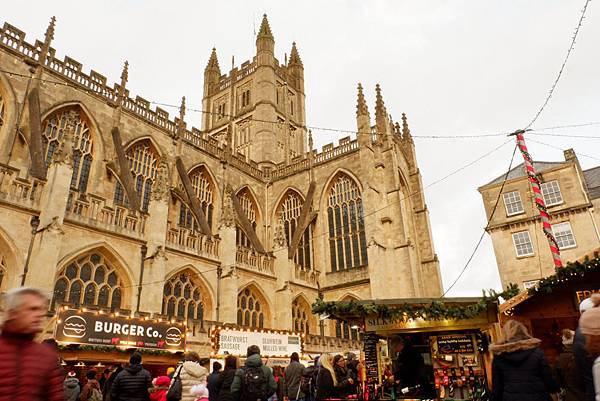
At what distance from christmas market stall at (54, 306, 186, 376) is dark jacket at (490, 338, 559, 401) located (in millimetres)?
10352

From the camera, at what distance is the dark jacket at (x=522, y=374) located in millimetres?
3541

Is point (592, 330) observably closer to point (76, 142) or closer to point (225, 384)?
point (225, 384)

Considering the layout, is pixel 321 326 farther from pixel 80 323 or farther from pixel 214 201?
pixel 80 323

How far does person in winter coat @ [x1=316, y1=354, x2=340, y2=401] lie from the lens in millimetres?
6066

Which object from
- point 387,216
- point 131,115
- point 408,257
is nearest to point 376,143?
point 387,216

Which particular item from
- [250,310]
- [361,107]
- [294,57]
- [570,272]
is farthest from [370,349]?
[294,57]

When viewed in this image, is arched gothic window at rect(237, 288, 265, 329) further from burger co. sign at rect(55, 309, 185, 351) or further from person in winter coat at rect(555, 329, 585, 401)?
person in winter coat at rect(555, 329, 585, 401)

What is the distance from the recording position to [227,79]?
40438 millimetres

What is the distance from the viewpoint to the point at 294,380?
294 inches

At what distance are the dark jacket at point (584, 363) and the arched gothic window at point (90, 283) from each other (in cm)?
1376

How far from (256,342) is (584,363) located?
11483mm

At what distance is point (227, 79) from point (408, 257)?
1082 inches

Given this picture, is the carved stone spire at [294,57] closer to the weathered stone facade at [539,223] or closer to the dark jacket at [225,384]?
the weathered stone facade at [539,223]

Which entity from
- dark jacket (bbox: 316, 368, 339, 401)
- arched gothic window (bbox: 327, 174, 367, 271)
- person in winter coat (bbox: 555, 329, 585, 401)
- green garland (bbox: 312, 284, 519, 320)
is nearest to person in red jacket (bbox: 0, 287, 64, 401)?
dark jacket (bbox: 316, 368, 339, 401)
